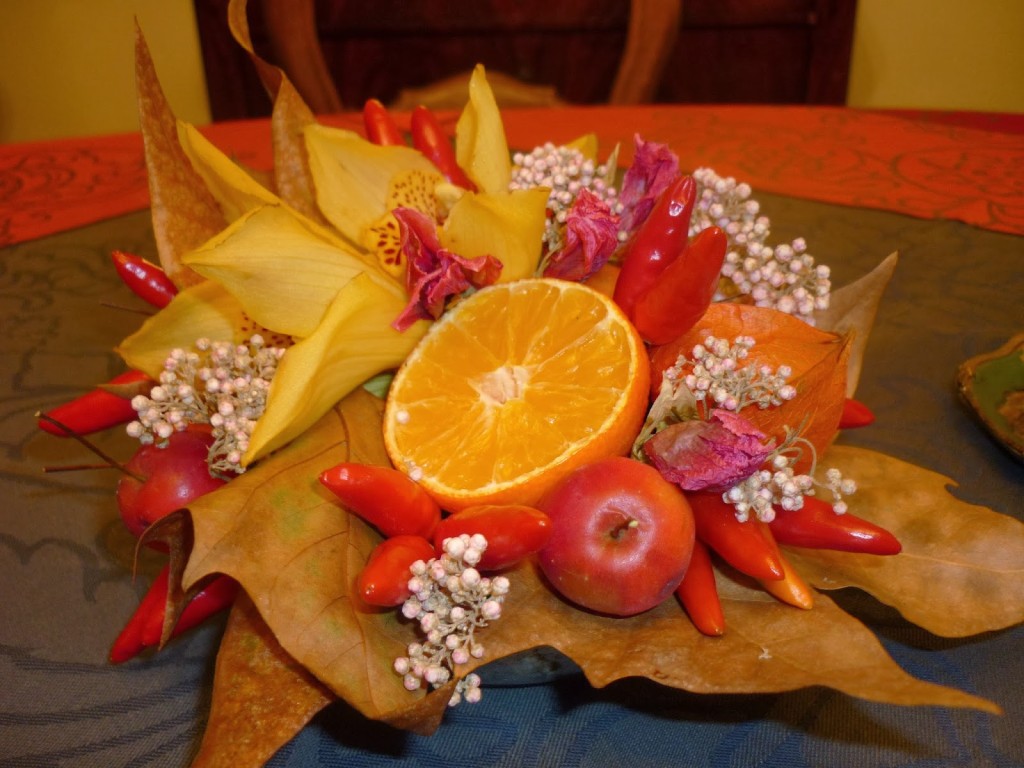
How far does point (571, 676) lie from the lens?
0.54 meters

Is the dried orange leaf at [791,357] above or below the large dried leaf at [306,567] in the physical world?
above

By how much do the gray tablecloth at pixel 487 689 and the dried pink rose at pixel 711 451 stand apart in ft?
0.45

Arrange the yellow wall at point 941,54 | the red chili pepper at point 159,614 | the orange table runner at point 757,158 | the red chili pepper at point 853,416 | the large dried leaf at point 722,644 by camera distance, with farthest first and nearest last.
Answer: the yellow wall at point 941,54 → the orange table runner at point 757,158 → the red chili pepper at point 853,416 → the red chili pepper at point 159,614 → the large dried leaf at point 722,644

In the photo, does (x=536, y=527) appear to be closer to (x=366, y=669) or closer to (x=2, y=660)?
(x=366, y=669)

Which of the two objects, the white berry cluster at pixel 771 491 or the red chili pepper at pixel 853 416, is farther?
the red chili pepper at pixel 853 416

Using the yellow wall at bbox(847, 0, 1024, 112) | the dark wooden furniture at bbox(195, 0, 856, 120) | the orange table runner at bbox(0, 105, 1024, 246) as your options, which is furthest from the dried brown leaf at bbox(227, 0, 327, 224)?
the yellow wall at bbox(847, 0, 1024, 112)

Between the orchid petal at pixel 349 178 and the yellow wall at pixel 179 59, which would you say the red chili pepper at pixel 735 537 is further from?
the yellow wall at pixel 179 59

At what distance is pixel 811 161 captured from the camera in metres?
1.38

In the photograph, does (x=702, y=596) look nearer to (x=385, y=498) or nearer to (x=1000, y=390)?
(x=385, y=498)

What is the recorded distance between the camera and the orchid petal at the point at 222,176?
62 centimetres

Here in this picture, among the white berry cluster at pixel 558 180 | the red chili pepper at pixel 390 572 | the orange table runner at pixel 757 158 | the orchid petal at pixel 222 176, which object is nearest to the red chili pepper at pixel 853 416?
the white berry cluster at pixel 558 180

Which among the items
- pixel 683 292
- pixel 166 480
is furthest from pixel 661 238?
pixel 166 480

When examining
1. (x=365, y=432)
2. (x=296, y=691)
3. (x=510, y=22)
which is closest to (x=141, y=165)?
(x=365, y=432)

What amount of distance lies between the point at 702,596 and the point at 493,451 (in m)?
0.16
